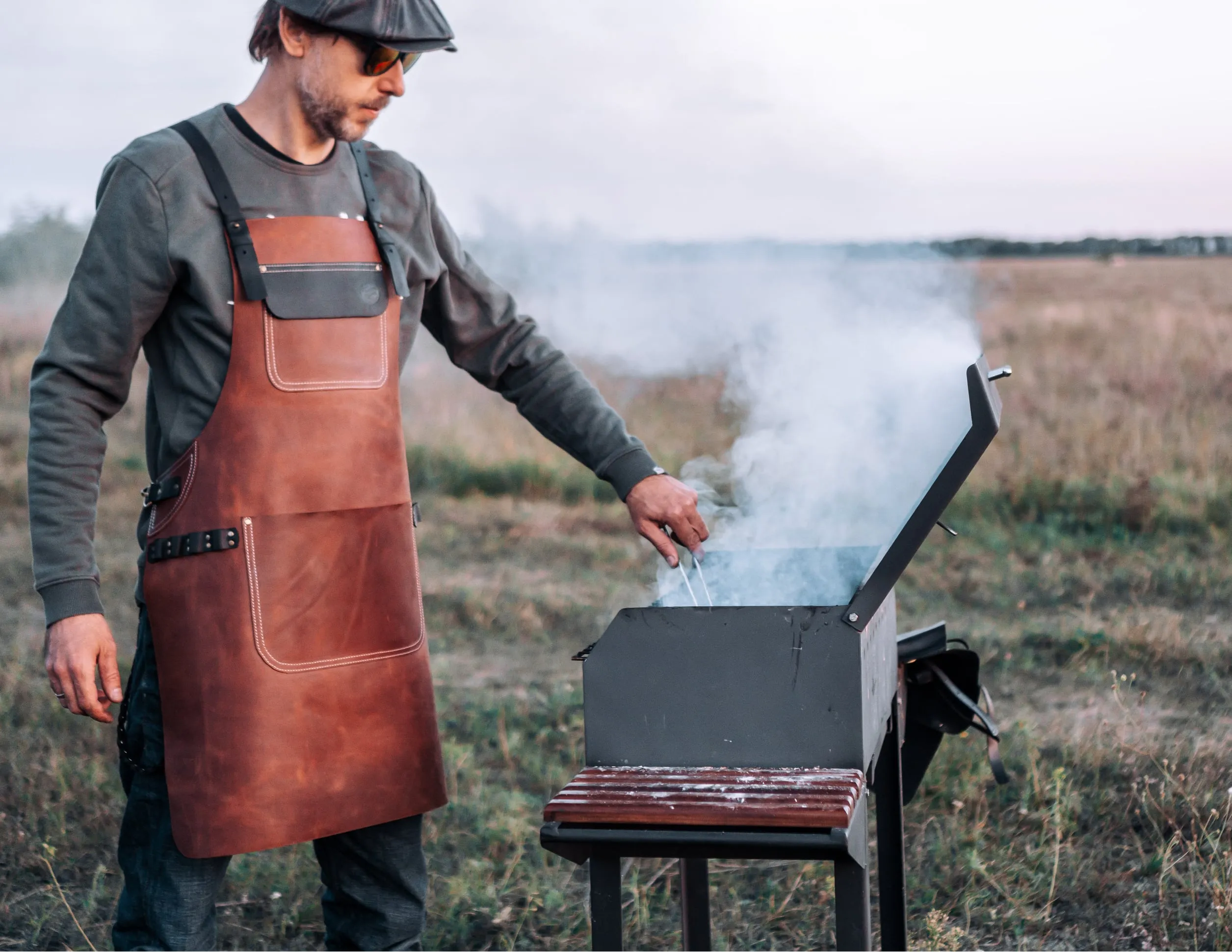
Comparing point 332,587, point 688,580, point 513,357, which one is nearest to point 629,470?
point 688,580

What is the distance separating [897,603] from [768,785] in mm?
3958

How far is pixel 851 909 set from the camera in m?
1.63

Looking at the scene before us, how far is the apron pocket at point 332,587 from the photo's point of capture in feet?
6.39

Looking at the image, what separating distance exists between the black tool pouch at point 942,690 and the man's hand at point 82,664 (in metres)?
1.48

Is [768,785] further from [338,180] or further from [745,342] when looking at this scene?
[338,180]

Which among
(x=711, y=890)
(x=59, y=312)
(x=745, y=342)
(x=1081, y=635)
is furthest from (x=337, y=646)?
(x=1081, y=635)

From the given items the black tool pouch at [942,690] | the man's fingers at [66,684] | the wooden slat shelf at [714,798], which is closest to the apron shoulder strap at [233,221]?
the man's fingers at [66,684]

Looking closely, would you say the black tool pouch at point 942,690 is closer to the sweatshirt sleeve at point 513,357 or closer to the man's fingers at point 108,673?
the sweatshirt sleeve at point 513,357

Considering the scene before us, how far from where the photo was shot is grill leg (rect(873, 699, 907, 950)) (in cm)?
245

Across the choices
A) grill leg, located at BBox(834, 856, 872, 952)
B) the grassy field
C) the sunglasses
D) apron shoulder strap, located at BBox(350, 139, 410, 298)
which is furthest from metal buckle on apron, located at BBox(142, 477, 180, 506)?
the grassy field

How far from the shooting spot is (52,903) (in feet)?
10.4

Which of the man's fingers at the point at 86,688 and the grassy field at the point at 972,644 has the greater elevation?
the man's fingers at the point at 86,688

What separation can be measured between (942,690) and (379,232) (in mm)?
1472

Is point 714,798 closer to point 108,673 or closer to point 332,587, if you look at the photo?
point 332,587
